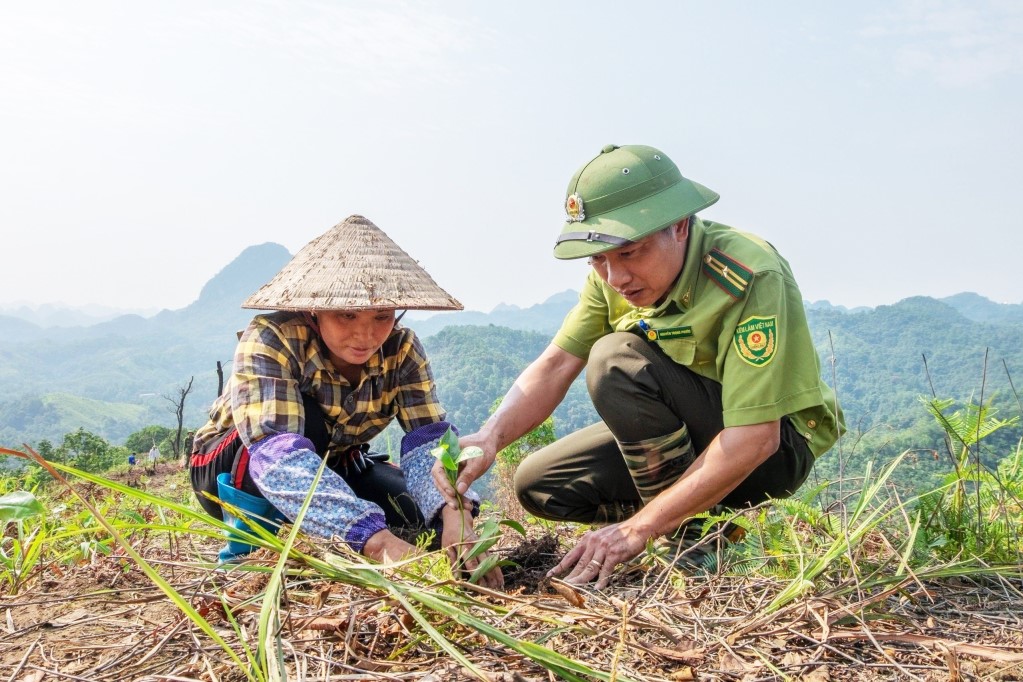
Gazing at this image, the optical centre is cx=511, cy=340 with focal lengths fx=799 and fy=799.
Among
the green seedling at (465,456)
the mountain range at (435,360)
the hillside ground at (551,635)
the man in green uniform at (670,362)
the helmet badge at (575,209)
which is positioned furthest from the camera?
the mountain range at (435,360)

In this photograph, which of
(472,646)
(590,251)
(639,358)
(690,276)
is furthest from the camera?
(639,358)

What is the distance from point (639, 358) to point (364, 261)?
1074 millimetres

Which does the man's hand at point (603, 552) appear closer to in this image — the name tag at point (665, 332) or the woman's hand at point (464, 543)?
the woman's hand at point (464, 543)

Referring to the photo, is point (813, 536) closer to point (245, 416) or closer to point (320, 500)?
point (320, 500)

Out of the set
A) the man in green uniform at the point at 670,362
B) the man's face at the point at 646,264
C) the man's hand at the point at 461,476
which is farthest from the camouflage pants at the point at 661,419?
the man's hand at the point at 461,476

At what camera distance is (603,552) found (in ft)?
7.93

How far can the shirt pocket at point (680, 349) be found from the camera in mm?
2820

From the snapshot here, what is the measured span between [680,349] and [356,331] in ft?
3.80

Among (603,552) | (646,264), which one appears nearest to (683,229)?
(646,264)

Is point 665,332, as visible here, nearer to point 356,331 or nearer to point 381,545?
point 356,331

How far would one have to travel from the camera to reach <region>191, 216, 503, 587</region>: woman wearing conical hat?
2.61 metres

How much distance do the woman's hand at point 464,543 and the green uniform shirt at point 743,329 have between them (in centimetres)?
87

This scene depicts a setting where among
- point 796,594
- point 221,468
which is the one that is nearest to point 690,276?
point 796,594

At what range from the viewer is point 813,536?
2494 millimetres
